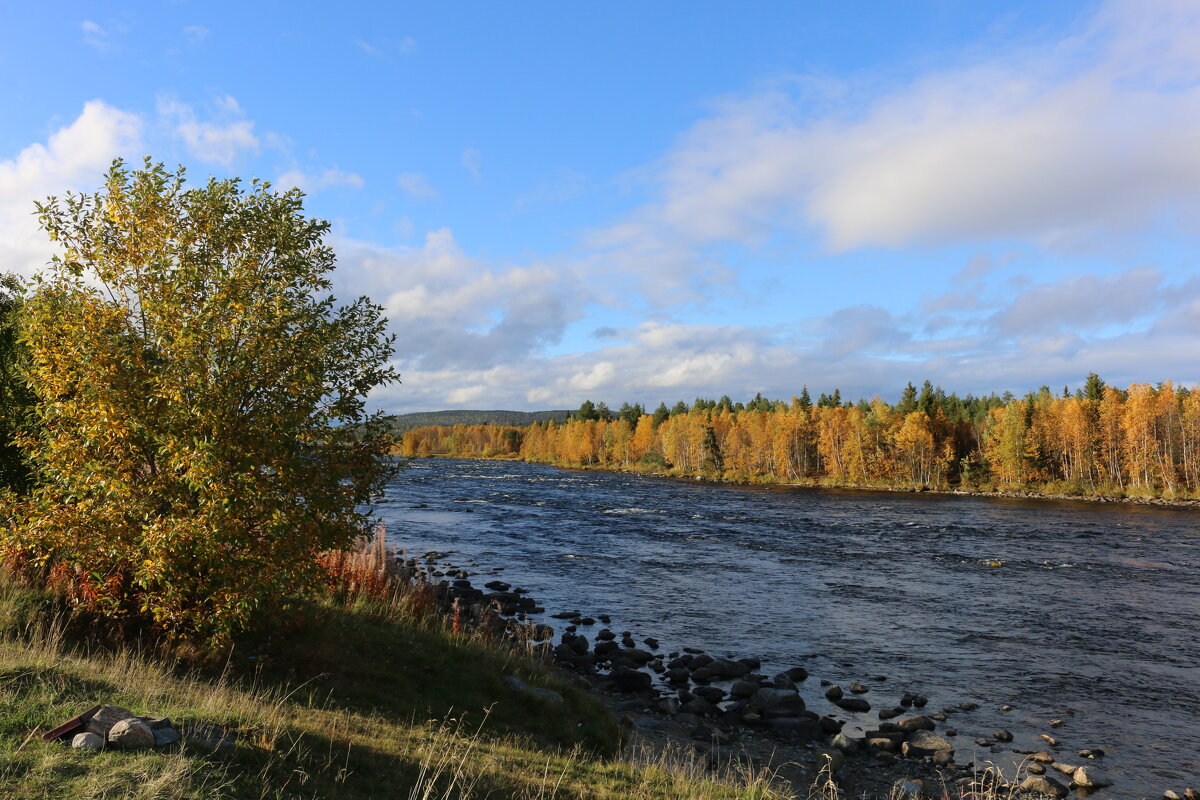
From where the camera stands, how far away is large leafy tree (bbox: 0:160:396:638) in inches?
444

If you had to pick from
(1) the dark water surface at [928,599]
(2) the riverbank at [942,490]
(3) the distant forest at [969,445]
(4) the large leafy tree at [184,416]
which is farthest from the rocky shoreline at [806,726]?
(3) the distant forest at [969,445]

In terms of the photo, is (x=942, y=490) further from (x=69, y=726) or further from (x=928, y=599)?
(x=69, y=726)

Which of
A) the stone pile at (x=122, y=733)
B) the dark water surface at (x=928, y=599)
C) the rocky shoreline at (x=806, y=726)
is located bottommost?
the rocky shoreline at (x=806, y=726)

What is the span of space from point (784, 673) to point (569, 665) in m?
6.35

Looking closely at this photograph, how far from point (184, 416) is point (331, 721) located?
5475 mm

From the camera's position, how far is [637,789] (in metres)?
10.1

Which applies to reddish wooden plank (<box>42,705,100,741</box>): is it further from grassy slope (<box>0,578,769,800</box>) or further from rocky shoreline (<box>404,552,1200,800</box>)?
rocky shoreline (<box>404,552,1200,800</box>)

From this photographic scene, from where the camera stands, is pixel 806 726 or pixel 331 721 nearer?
pixel 331 721

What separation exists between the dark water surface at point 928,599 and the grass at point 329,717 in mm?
8372

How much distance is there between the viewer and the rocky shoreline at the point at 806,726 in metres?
A: 13.9

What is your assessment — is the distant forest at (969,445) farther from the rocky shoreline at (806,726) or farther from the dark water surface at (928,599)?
the rocky shoreline at (806,726)

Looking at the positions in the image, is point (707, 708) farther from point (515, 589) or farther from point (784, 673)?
point (515, 589)

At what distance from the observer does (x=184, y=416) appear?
11156mm

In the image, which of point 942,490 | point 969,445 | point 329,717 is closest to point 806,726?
point 329,717
